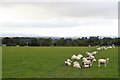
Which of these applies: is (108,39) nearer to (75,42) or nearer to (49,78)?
(75,42)

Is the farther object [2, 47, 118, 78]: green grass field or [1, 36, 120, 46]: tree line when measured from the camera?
[1, 36, 120, 46]: tree line

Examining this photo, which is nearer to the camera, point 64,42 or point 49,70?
point 49,70

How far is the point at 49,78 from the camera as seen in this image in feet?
52.1

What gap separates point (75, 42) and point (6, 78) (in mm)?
86943

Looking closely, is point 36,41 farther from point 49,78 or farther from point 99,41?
point 49,78

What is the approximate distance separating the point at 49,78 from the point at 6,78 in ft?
6.05

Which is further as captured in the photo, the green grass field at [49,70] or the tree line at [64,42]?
the tree line at [64,42]

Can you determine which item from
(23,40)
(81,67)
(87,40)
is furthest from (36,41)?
(81,67)

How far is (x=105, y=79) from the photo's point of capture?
1602 cm

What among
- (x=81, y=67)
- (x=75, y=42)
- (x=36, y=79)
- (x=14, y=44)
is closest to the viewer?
(x=36, y=79)

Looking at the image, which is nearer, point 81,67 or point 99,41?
point 81,67

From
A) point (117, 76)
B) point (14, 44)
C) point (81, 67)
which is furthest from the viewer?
point (14, 44)

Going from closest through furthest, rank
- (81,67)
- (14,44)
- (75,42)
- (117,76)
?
(117,76), (81,67), (14,44), (75,42)

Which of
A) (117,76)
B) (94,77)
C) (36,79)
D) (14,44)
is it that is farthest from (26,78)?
(14,44)
